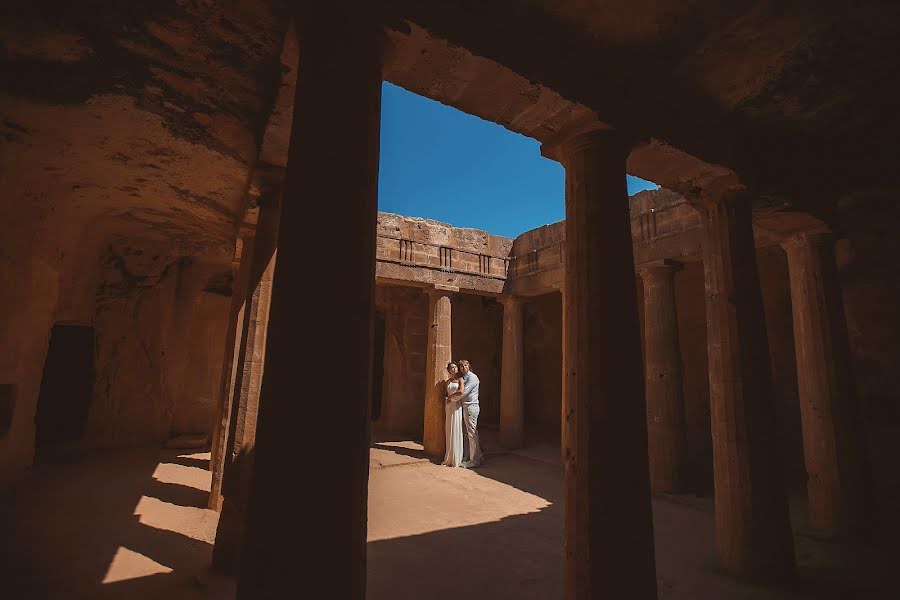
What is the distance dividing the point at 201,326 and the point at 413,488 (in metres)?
6.57

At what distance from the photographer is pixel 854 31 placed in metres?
2.87

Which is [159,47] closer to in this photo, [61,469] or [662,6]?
[662,6]

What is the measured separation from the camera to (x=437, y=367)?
9.90 m

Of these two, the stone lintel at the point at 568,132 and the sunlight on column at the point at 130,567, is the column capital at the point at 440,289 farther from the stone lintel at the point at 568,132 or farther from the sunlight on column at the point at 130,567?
the sunlight on column at the point at 130,567

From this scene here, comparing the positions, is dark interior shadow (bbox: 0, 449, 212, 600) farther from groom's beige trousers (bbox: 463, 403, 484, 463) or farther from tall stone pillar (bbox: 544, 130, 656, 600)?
groom's beige trousers (bbox: 463, 403, 484, 463)

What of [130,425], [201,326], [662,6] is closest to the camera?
[662,6]

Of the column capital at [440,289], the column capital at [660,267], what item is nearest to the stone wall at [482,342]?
the column capital at [440,289]

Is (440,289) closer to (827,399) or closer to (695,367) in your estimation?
(695,367)

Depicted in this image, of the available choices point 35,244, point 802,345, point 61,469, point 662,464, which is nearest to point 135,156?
point 35,244

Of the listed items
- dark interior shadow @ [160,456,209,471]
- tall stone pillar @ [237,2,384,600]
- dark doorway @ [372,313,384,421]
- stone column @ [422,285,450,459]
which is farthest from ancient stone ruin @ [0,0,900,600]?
dark doorway @ [372,313,384,421]

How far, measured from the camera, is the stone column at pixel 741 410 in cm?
370

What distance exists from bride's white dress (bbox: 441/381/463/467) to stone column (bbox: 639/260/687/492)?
3.60 metres

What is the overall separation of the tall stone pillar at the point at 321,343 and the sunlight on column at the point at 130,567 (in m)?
2.67

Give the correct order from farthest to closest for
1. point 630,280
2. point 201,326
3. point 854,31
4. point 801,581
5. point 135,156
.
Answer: point 201,326 < point 135,156 < point 801,581 < point 630,280 < point 854,31
